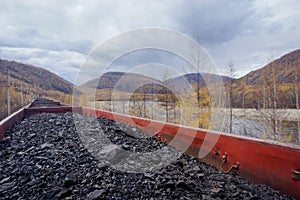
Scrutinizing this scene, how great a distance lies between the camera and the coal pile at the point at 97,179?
4.72 feet

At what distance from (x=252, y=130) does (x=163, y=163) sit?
15702mm

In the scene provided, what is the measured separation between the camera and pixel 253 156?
1775 mm

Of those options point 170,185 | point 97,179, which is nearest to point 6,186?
point 97,179

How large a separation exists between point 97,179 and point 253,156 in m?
1.31

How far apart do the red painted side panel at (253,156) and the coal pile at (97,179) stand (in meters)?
0.09

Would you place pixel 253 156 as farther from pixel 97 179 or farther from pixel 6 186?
pixel 6 186

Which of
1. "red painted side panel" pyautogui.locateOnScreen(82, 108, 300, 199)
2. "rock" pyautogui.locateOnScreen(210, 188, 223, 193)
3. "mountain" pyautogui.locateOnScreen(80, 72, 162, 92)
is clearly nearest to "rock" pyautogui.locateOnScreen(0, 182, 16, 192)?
"rock" pyautogui.locateOnScreen(210, 188, 223, 193)

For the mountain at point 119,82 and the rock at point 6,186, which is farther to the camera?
the mountain at point 119,82

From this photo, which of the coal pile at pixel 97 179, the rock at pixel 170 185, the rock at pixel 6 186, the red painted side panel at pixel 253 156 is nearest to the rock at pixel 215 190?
the coal pile at pixel 97 179

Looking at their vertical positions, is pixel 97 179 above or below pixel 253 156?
below

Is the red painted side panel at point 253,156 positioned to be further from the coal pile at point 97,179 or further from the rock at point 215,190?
the rock at point 215,190

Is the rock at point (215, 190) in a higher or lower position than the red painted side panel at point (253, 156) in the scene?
lower

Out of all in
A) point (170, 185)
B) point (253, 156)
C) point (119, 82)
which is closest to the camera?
point (170, 185)

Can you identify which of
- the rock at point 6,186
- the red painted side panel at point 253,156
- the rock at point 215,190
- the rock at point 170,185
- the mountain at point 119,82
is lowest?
the rock at point 215,190
